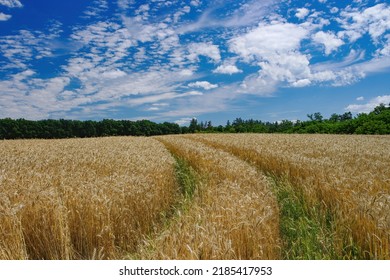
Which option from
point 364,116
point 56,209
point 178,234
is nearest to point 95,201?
point 56,209

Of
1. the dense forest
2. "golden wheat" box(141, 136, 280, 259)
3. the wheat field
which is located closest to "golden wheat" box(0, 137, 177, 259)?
the wheat field

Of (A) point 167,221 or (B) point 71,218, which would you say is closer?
(B) point 71,218

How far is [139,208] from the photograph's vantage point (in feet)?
22.4

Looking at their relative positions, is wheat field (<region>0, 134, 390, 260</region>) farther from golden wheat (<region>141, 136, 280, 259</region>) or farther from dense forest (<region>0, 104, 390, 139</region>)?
dense forest (<region>0, 104, 390, 139</region>)

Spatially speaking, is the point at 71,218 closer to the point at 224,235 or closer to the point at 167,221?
the point at 167,221

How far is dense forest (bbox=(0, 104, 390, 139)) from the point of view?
63741 millimetres

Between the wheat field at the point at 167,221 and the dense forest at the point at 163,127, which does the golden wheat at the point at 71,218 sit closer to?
the wheat field at the point at 167,221

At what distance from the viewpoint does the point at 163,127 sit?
363ft

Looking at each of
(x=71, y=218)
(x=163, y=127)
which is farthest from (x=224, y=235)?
(x=163, y=127)

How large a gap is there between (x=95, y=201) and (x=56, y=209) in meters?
0.72

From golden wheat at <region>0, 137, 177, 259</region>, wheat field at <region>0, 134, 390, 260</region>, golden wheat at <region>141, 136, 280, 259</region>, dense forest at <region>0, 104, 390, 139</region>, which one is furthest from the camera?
dense forest at <region>0, 104, 390, 139</region>

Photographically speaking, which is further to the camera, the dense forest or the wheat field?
the dense forest

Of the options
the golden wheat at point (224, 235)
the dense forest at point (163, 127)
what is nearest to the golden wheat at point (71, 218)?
the golden wheat at point (224, 235)

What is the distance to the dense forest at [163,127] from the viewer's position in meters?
63.7
